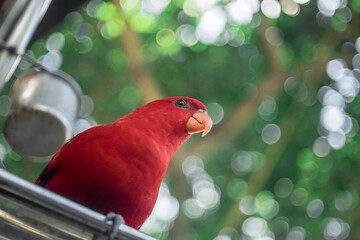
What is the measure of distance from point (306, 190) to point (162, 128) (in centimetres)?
314

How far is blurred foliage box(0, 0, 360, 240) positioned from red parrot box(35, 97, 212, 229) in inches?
94.1

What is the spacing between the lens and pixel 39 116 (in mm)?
1938

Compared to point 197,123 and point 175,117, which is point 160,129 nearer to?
point 175,117

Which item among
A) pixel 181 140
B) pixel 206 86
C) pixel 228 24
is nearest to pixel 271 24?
pixel 228 24

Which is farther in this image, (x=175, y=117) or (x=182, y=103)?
(x=182, y=103)

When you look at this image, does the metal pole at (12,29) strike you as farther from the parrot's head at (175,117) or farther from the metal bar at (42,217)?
the parrot's head at (175,117)

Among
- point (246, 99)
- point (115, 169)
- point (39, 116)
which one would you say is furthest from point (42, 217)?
point (246, 99)

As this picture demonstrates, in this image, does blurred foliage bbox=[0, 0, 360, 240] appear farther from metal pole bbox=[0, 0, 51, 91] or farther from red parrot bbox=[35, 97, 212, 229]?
→ metal pole bbox=[0, 0, 51, 91]

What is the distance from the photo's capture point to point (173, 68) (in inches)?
185

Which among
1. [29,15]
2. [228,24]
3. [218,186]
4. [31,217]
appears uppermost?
[228,24]

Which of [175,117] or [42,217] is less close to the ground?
[175,117]

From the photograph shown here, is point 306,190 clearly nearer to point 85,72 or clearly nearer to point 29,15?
point 85,72

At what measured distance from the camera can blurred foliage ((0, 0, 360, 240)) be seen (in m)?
4.36

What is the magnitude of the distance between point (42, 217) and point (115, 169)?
68 centimetres
